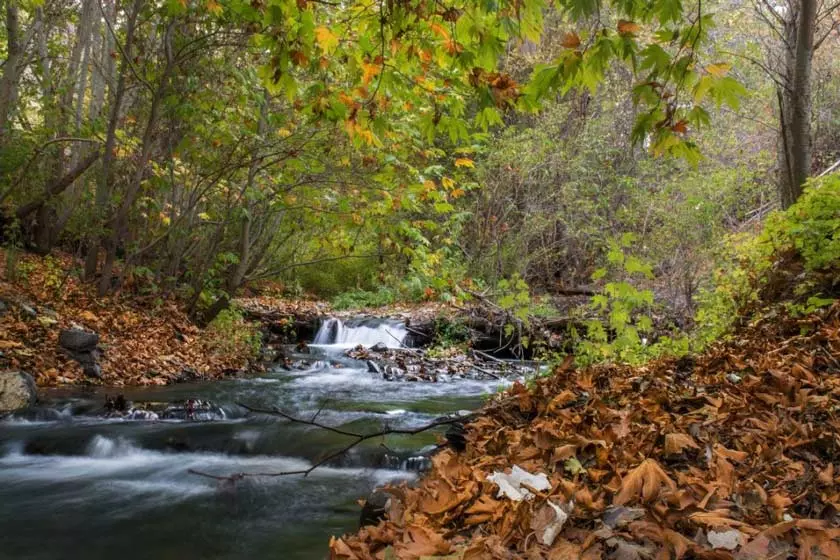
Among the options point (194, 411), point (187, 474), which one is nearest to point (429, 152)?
point (194, 411)

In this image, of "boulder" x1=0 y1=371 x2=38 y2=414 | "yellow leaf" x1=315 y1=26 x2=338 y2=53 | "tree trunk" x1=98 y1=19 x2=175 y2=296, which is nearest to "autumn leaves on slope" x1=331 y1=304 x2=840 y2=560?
"yellow leaf" x1=315 y1=26 x2=338 y2=53

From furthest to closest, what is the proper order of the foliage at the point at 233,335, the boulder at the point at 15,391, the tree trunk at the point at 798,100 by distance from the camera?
the foliage at the point at 233,335, the boulder at the point at 15,391, the tree trunk at the point at 798,100

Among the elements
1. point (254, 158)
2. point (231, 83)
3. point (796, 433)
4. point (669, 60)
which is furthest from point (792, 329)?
point (231, 83)

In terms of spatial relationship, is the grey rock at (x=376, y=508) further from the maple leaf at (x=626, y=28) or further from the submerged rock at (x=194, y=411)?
the submerged rock at (x=194, y=411)

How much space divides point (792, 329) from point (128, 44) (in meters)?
8.30

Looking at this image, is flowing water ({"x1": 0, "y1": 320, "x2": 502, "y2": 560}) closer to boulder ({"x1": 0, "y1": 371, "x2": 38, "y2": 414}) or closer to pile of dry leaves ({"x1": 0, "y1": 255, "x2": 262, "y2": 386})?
boulder ({"x1": 0, "y1": 371, "x2": 38, "y2": 414})

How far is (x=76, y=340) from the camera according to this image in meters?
7.89

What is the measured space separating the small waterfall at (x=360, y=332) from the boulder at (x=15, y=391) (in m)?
6.85

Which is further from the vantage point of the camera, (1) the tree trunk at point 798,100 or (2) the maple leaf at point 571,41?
(1) the tree trunk at point 798,100

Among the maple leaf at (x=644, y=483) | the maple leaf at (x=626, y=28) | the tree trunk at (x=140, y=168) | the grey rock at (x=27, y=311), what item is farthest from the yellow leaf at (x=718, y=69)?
the grey rock at (x=27, y=311)

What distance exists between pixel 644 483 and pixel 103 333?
8.39 meters

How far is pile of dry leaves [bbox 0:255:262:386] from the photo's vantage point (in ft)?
24.9

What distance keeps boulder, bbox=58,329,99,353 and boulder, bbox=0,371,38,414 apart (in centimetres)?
127

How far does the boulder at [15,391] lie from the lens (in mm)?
6297
